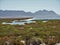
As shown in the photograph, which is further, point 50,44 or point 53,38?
point 53,38

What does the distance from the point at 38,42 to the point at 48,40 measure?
2191 millimetres

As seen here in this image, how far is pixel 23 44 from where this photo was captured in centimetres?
2336

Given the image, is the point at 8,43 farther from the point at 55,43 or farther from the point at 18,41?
the point at 55,43

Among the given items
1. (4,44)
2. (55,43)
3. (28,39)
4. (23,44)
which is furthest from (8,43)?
(55,43)

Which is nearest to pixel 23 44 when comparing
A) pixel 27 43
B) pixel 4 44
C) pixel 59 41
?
pixel 27 43

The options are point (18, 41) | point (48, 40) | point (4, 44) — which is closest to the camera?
point (4, 44)

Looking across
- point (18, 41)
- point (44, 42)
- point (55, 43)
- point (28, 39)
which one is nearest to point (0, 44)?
point (18, 41)

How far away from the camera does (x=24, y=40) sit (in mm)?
24828

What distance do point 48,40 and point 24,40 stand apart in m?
3.72

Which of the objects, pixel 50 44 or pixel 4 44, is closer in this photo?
pixel 4 44

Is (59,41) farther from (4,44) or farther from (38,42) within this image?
(4,44)

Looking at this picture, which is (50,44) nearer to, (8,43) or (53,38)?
(53,38)

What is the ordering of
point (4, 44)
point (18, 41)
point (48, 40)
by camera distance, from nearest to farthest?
point (4, 44)
point (18, 41)
point (48, 40)

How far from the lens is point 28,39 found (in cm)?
2511
